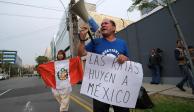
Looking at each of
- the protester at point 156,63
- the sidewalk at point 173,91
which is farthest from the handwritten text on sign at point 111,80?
the protester at point 156,63

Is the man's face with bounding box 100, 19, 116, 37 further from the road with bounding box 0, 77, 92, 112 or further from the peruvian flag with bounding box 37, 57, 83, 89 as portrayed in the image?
the road with bounding box 0, 77, 92, 112

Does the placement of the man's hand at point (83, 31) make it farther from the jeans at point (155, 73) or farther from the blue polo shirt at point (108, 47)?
the jeans at point (155, 73)

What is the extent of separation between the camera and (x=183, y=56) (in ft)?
34.5

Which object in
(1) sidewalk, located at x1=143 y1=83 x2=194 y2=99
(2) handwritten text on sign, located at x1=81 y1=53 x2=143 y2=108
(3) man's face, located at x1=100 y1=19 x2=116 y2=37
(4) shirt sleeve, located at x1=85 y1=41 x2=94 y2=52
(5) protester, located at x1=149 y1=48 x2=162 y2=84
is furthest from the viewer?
(5) protester, located at x1=149 y1=48 x2=162 y2=84

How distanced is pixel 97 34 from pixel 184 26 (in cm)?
868

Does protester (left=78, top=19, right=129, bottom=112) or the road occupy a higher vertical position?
protester (left=78, top=19, right=129, bottom=112)

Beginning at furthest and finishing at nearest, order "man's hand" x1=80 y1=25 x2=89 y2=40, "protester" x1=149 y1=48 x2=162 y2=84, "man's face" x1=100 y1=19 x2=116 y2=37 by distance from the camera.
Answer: "protester" x1=149 y1=48 x2=162 y2=84
"man's face" x1=100 y1=19 x2=116 y2=37
"man's hand" x1=80 y1=25 x2=89 y2=40

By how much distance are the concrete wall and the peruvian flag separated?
566 cm

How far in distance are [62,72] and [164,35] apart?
7.60m

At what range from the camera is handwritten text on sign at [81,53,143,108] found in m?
4.16

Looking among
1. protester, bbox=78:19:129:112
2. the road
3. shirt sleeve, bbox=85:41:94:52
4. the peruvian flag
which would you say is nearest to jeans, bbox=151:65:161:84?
the road

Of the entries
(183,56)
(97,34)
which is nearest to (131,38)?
(183,56)

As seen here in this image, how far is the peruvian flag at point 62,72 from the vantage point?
813 cm

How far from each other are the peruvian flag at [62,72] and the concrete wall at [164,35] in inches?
223
